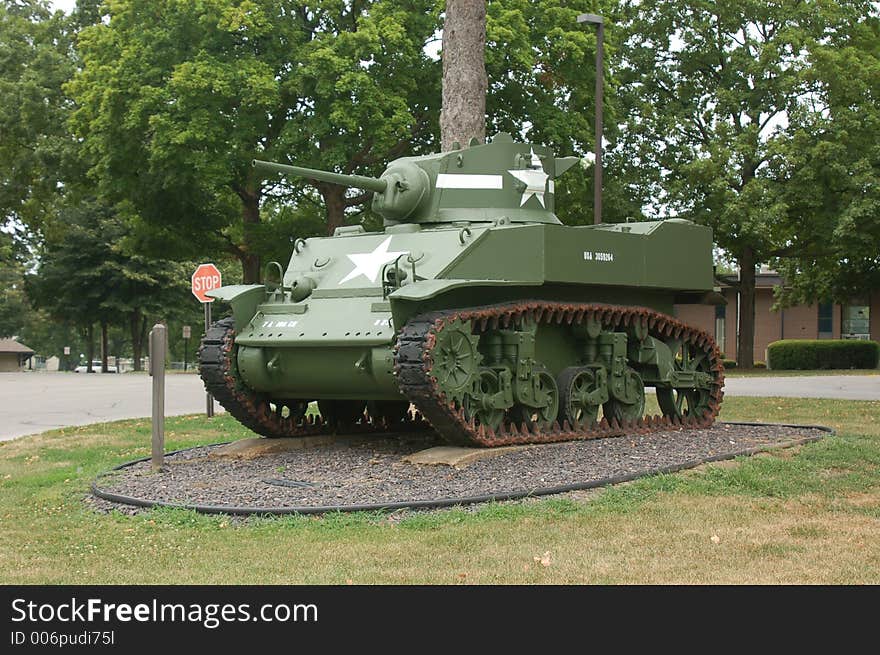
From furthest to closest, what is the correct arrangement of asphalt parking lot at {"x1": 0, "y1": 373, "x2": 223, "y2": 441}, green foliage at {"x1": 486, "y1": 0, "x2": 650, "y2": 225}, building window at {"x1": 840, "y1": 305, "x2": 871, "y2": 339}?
building window at {"x1": 840, "y1": 305, "x2": 871, "y2": 339}
green foliage at {"x1": 486, "y1": 0, "x2": 650, "y2": 225}
asphalt parking lot at {"x1": 0, "y1": 373, "x2": 223, "y2": 441}

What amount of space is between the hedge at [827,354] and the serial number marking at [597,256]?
28336 mm

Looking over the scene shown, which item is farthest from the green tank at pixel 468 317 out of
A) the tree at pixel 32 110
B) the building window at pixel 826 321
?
the building window at pixel 826 321

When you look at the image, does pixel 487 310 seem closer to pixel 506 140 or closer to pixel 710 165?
Answer: pixel 506 140

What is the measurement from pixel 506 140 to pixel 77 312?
3852cm

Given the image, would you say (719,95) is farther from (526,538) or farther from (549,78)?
(526,538)

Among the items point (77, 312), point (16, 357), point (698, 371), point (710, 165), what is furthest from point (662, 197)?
point (16, 357)

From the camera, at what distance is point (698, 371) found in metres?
15.2

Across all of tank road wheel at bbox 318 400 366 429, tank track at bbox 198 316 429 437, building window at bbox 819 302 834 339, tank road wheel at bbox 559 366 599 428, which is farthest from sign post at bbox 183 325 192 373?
tank road wheel at bbox 559 366 599 428

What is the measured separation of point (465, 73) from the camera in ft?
57.2

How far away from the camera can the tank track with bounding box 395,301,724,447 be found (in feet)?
35.4

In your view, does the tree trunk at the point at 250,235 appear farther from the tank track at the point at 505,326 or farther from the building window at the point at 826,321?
the building window at the point at 826,321

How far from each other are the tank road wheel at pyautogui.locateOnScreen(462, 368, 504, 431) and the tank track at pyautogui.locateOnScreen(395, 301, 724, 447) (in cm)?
10

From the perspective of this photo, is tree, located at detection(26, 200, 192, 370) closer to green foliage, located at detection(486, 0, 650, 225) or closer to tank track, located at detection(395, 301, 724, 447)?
green foliage, located at detection(486, 0, 650, 225)
